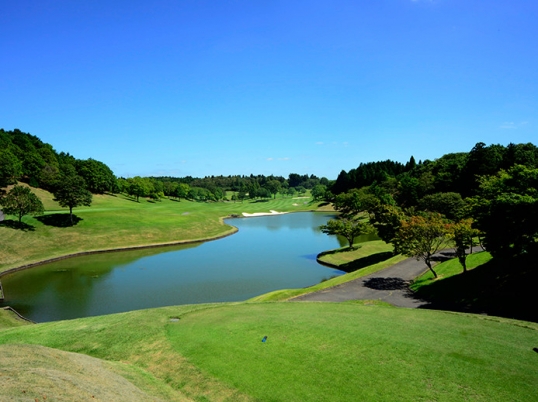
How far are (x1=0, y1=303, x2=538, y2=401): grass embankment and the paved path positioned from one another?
22.0 feet

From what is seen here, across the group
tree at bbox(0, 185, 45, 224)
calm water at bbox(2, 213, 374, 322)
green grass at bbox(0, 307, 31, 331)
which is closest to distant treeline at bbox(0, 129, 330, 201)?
tree at bbox(0, 185, 45, 224)

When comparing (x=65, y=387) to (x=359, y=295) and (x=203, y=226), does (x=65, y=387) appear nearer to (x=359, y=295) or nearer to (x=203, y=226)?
(x=359, y=295)

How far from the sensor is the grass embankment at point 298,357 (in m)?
10.0

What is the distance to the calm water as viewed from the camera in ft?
102

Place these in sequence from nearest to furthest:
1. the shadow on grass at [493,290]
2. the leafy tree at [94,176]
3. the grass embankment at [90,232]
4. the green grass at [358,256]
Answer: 1. the shadow on grass at [493,290]
2. the green grass at [358,256]
3. the grass embankment at [90,232]
4. the leafy tree at [94,176]

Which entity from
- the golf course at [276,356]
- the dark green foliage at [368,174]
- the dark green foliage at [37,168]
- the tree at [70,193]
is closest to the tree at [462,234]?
the golf course at [276,356]

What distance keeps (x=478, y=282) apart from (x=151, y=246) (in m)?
51.7

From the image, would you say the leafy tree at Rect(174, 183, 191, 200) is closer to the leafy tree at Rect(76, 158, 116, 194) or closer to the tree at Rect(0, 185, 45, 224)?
the leafy tree at Rect(76, 158, 116, 194)

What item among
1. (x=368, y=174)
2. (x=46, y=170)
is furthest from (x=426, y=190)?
(x=46, y=170)

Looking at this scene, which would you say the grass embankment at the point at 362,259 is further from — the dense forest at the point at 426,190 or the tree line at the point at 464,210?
the dense forest at the point at 426,190

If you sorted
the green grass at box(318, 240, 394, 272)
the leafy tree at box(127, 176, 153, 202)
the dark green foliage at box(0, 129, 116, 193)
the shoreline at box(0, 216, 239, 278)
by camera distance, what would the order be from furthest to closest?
the leafy tree at box(127, 176, 153, 202), the dark green foliage at box(0, 129, 116, 193), the green grass at box(318, 240, 394, 272), the shoreline at box(0, 216, 239, 278)

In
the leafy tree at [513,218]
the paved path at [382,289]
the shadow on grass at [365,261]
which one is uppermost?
the leafy tree at [513,218]

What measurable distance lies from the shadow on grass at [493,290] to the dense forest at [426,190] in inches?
87.5

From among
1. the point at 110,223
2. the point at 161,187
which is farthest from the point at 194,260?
the point at 161,187
